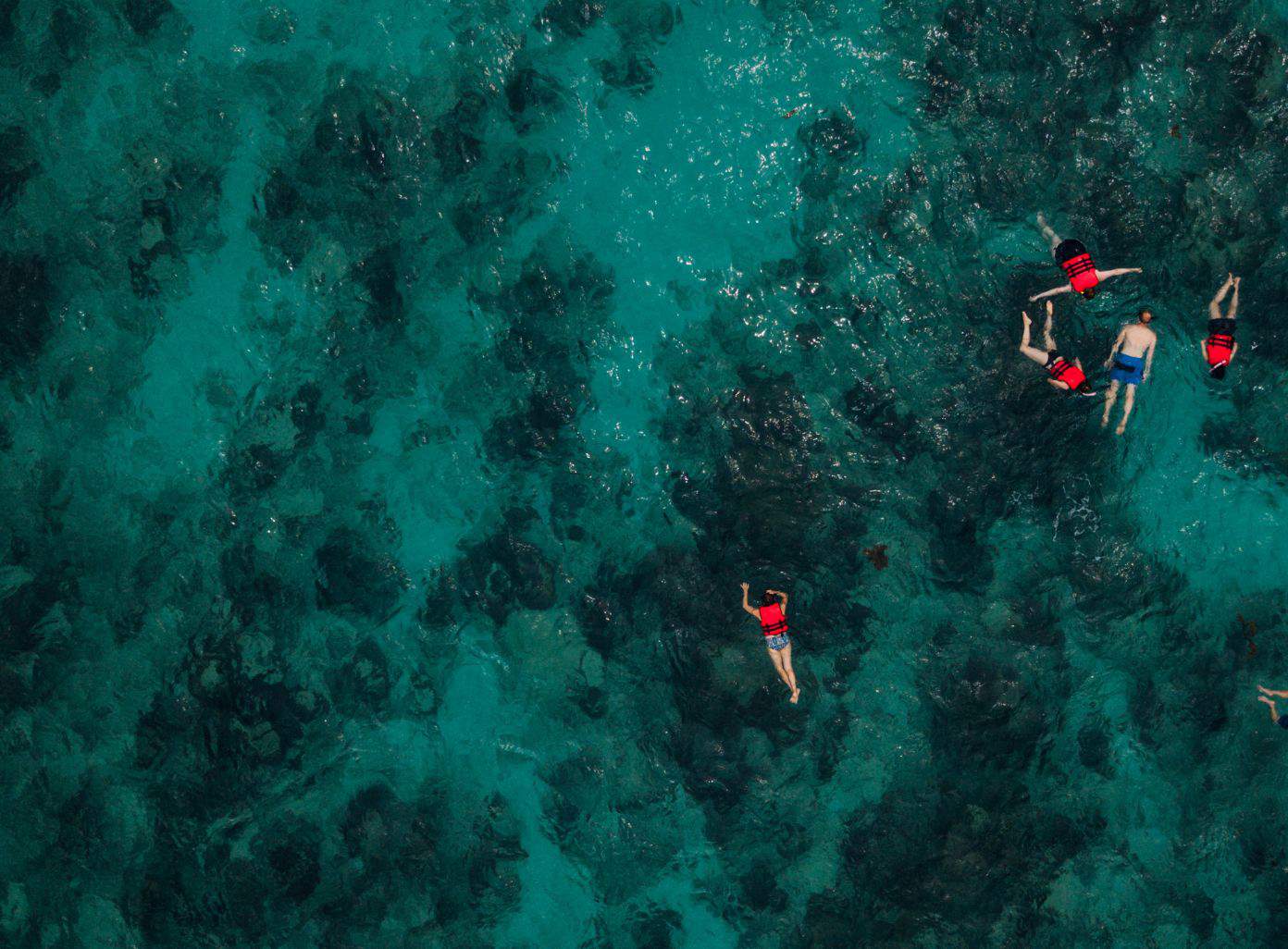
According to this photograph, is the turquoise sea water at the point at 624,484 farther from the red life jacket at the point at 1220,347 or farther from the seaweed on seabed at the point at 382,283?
the red life jacket at the point at 1220,347

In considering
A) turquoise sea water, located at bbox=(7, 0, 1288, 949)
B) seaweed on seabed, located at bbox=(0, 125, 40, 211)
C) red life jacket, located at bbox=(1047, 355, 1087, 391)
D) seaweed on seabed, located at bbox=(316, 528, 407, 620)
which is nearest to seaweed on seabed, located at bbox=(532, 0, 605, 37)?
turquoise sea water, located at bbox=(7, 0, 1288, 949)

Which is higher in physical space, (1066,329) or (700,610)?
(1066,329)

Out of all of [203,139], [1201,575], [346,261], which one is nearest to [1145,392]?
[1201,575]

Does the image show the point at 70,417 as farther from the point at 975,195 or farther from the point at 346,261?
the point at 975,195

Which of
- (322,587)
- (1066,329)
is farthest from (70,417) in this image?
(1066,329)

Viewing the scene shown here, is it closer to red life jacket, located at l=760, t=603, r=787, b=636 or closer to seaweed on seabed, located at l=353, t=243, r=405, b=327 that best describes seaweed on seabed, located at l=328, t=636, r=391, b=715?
seaweed on seabed, located at l=353, t=243, r=405, b=327

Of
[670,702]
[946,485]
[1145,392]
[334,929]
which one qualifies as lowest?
[334,929]

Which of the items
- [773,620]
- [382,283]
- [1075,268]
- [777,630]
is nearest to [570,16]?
[382,283]

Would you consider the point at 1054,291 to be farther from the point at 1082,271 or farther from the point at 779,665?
the point at 779,665
